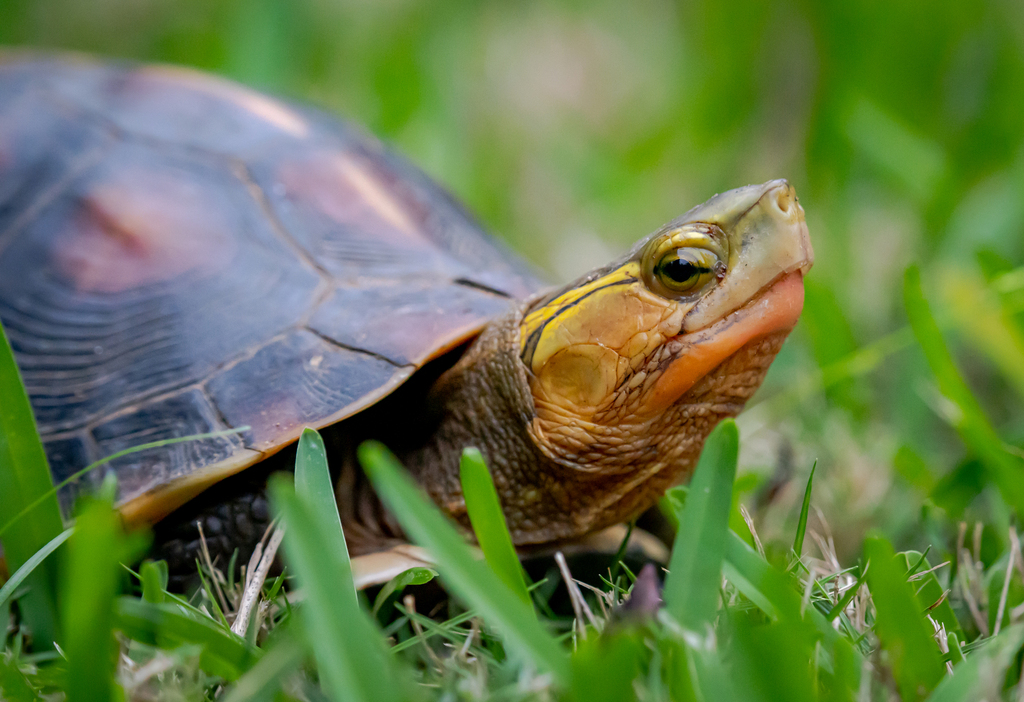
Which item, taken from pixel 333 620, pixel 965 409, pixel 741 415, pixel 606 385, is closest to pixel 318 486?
pixel 333 620

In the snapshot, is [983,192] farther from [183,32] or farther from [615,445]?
[183,32]

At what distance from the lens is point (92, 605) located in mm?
610

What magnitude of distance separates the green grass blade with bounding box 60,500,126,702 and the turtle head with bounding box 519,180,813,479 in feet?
1.75

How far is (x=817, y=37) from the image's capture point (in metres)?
2.97

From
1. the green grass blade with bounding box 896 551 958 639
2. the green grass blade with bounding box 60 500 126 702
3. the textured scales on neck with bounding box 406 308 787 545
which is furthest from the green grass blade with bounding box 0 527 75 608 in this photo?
the green grass blade with bounding box 896 551 958 639

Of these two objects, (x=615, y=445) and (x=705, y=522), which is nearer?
(x=705, y=522)

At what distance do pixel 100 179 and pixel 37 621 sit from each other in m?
0.73

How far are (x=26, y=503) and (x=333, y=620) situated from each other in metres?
0.55

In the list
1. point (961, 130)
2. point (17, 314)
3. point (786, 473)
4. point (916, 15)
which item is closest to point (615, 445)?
point (786, 473)

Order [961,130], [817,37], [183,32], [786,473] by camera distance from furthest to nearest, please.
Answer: [183,32] < [817,37] < [961,130] < [786,473]

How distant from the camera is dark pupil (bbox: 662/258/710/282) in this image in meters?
0.91

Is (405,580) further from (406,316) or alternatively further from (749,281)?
(749,281)

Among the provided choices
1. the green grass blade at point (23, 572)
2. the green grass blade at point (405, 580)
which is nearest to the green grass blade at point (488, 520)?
the green grass blade at point (405, 580)

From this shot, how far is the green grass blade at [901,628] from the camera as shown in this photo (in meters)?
0.68
